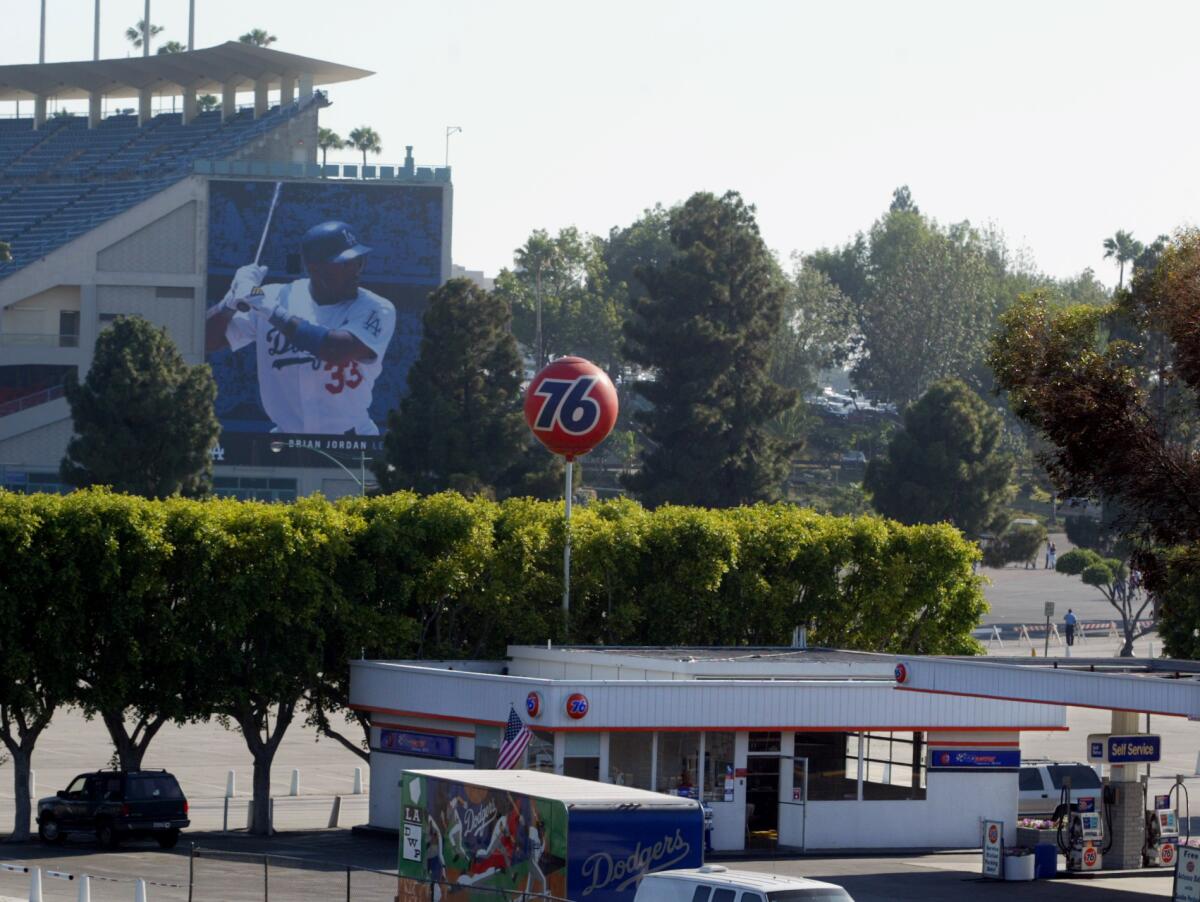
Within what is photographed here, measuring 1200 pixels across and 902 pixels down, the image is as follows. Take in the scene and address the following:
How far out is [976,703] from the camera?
41.5 meters

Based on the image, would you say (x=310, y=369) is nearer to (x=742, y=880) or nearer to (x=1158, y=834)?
(x=1158, y=834)

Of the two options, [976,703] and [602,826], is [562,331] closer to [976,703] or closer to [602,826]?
[976,703]

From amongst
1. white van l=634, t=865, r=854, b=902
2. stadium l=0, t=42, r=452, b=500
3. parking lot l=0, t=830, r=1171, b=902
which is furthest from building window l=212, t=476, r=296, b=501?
white van l=634, t=865, r=854, b=902

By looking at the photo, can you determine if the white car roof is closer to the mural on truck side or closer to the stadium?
the mural on truck side

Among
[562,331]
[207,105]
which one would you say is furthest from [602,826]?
[562,331]

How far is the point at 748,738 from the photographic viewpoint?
40.2 meters

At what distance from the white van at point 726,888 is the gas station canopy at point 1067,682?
33.8 feet

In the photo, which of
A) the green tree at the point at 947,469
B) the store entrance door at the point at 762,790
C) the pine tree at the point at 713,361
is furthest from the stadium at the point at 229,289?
the store entrance door at the point at 762,790

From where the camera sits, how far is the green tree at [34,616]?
39375 millimetres

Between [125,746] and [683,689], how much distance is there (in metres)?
12.5

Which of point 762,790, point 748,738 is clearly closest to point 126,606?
point 748,738

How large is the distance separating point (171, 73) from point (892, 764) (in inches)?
4242

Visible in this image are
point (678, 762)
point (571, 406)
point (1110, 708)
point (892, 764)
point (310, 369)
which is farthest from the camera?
point (310, 369)

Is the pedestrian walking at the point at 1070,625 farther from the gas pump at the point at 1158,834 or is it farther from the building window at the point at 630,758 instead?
the building window at the point at 630,758
